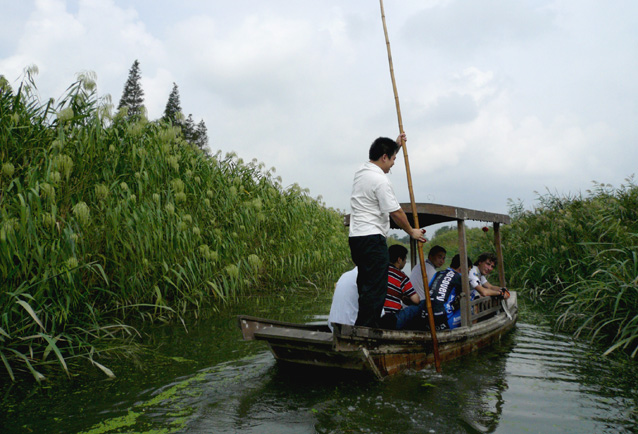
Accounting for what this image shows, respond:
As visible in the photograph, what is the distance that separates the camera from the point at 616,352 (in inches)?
207

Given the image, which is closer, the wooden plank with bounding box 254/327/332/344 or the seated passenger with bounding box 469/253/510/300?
the wooden plank with bounding box 254/327/332/344

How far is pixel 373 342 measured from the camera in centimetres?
398

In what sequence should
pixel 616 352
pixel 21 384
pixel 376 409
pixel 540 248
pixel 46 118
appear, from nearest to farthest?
pixel 376 409 → pixel 21 384 → pixel 46 118 → pixel 616 352 → pixel 540 248

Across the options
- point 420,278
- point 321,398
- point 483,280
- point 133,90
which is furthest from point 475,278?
point 133,90

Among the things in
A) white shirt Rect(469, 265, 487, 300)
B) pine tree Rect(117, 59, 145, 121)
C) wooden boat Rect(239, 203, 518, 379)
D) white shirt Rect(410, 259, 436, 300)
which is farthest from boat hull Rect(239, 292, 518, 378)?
pine tree Rect(117, 59, 145, 121)

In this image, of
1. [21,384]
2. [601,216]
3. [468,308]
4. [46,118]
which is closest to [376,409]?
[468,308]

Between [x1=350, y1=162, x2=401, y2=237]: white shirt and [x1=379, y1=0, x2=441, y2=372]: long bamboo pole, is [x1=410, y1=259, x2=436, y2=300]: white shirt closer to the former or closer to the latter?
[x1=379, y1=0, x2=441, y2=372]: long bamboo pole

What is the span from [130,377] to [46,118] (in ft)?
8.83

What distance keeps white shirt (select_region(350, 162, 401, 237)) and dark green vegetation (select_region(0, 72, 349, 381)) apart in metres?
2.29

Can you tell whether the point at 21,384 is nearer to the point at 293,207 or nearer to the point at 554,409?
the point at 554,409

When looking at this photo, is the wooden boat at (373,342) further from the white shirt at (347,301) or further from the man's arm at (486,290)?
the man's arm at (486,290)

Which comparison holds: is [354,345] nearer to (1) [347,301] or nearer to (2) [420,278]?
(1) [347,301]

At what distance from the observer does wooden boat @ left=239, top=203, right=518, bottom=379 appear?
3881 millimetres

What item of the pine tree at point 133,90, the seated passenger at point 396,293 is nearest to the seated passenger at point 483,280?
the seated passenger at point 396,293
